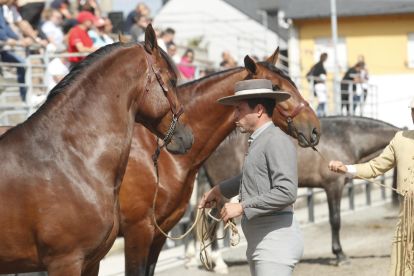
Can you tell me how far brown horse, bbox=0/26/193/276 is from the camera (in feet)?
9.08

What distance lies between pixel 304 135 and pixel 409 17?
25.7m

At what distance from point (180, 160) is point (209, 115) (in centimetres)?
51

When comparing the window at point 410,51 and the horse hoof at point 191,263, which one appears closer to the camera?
the horse hoof at point 191,263

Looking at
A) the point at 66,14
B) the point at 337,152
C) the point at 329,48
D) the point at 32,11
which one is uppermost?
the point at 329,48

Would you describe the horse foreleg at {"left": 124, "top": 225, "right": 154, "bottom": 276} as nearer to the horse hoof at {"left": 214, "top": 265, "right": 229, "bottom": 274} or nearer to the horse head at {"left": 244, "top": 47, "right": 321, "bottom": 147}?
the horse head at {"left": 244, "top": 47, "right": 321, "bottom": 147}

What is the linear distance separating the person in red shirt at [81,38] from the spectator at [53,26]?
173cm

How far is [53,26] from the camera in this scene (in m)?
9.18

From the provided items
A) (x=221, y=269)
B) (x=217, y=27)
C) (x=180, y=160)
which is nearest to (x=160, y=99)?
(x=180, y=160)

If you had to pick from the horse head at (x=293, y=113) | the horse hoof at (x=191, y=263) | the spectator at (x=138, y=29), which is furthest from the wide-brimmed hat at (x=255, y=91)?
the spectator at (x=138, y=29)

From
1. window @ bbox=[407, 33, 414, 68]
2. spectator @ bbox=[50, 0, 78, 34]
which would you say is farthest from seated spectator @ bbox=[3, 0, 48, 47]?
window @ bbox=[407, 33, 414, 68]

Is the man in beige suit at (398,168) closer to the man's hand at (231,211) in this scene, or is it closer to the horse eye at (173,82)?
the man's hand at (231,211)

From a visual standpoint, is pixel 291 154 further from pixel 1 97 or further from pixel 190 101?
pixel 1 97

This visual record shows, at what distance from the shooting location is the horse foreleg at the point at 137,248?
165 inches

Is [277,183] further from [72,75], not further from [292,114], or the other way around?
[292,114]
